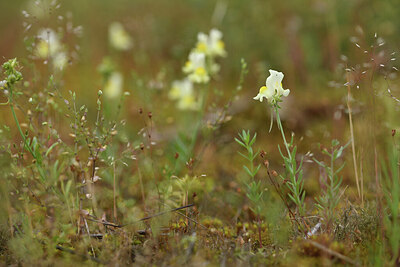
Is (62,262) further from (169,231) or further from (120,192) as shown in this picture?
(120,192)

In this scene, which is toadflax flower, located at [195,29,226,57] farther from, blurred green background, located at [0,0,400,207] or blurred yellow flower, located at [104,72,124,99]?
blurred yellow flower, located at [104,72,124,99]

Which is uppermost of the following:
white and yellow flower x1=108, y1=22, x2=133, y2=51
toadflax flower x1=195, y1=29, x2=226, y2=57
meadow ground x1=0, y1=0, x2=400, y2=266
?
white and yellow flower x1=108, y1=22, x2=133, y2=51

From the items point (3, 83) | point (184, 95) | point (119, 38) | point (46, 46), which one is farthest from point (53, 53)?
point (119, 38)

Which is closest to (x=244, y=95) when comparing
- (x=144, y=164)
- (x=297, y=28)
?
(x=297, y=28)

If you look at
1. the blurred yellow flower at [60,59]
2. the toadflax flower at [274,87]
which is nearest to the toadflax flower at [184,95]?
the blurred yellow flower at [60,59]

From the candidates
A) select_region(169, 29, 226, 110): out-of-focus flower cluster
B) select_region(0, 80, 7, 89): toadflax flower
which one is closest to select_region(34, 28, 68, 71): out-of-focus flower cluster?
select_region(0, 80, 7, 89): toadflax flower

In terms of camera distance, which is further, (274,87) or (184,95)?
(184,95)

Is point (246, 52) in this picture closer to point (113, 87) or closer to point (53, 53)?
point (113, 87)

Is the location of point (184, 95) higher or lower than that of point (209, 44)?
lower

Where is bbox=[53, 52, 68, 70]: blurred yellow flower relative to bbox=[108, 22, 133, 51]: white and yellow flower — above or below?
below
